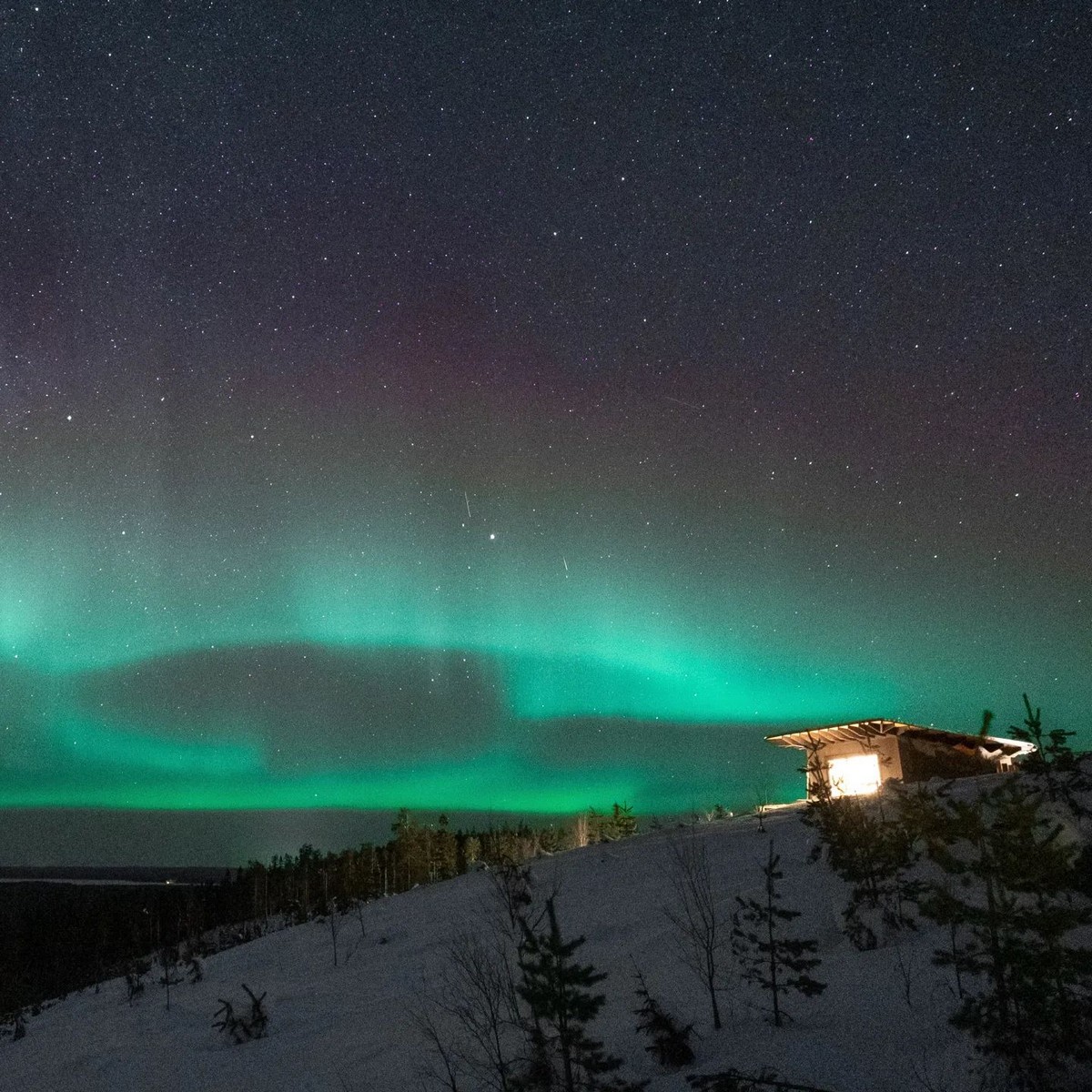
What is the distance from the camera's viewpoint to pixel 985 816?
20.1m

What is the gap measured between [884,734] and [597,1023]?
2197cm

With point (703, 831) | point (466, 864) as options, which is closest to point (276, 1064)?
point (703, 831)

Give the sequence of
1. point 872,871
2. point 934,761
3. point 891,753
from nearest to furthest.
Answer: point 872,871, point 891,753, point 934,761

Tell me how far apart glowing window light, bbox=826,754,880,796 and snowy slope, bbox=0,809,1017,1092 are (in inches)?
108

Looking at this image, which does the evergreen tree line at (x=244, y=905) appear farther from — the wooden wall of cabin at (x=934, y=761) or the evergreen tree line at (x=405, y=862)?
the wooden wall of cabin at (x=934, y=761)

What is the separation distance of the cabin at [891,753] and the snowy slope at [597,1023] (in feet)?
10.0

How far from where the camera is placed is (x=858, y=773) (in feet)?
114

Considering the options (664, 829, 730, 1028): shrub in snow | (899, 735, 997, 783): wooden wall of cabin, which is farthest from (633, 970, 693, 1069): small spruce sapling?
(899, 735, 997, 783): wooden wall of cabin

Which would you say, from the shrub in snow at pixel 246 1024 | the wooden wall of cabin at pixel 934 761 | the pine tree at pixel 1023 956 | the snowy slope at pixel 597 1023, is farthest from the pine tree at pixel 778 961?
the wooden wall of cabin at pixel 934 761

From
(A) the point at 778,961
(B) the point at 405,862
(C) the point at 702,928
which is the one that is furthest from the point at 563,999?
(B) the point at 405,862

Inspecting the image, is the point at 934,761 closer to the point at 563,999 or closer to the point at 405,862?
the point at 563,999

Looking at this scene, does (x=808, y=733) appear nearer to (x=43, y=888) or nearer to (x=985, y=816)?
(x=985, y=816)

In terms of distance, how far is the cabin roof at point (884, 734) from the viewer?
3366 centimetres

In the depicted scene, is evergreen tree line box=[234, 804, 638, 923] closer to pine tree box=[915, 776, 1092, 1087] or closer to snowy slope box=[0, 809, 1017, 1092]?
snowy slope box=[0, 809, 1017, 1092]
